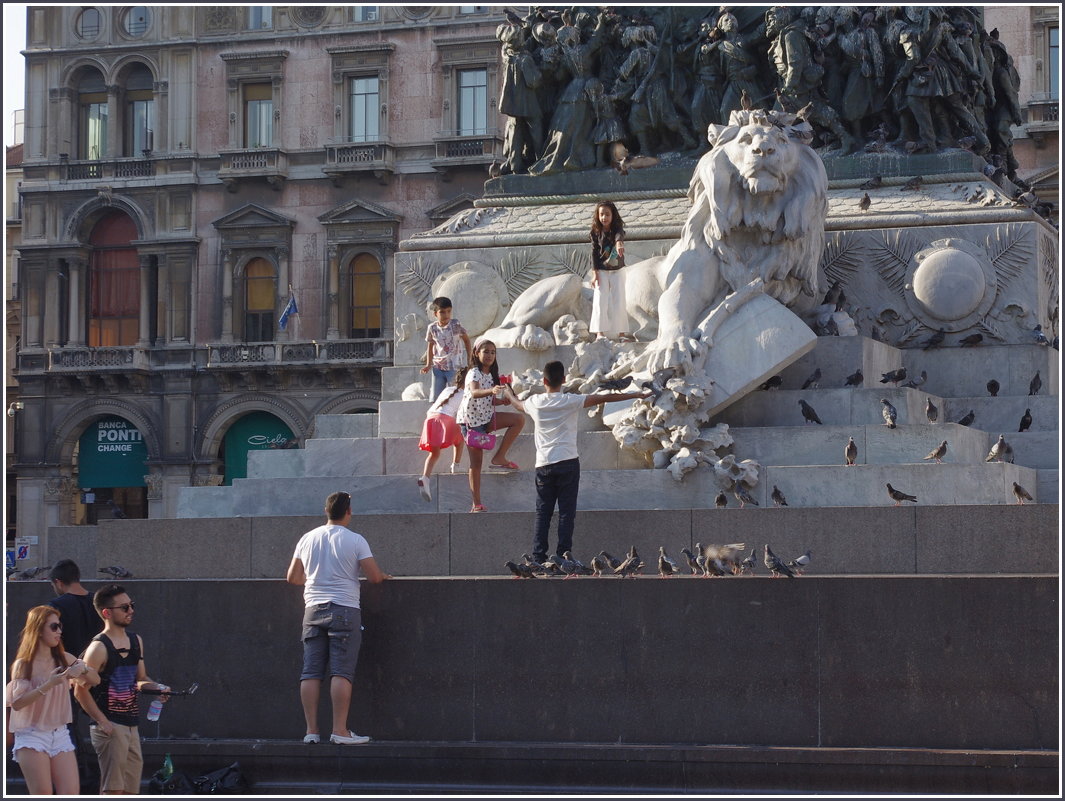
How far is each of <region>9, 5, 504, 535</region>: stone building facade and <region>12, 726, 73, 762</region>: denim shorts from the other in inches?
1574

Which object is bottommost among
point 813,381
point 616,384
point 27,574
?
point 27,574

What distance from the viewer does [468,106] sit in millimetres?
51844

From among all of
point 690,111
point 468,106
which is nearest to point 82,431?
point 468,106

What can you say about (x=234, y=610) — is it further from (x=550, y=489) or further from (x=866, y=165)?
(x=866, y=165)

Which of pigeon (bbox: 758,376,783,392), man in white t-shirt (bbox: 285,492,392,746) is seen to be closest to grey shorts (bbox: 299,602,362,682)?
man in white t-shirt (bbox: 285,492,392,746)

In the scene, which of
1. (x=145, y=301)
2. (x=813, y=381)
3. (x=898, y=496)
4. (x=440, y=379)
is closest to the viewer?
(x=898, y=496)

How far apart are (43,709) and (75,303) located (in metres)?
45.4

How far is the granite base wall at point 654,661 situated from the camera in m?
11.1

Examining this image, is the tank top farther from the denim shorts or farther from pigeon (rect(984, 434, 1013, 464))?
pigeon (rect(984, 434, 1013, 464))

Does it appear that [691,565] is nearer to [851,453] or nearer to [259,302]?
[851,453]

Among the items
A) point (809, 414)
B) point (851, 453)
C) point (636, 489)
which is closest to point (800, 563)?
point (851, 453)

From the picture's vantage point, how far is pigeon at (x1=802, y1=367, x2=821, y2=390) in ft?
50.2

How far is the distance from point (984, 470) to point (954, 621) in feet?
9.12

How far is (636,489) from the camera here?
14.1 m
